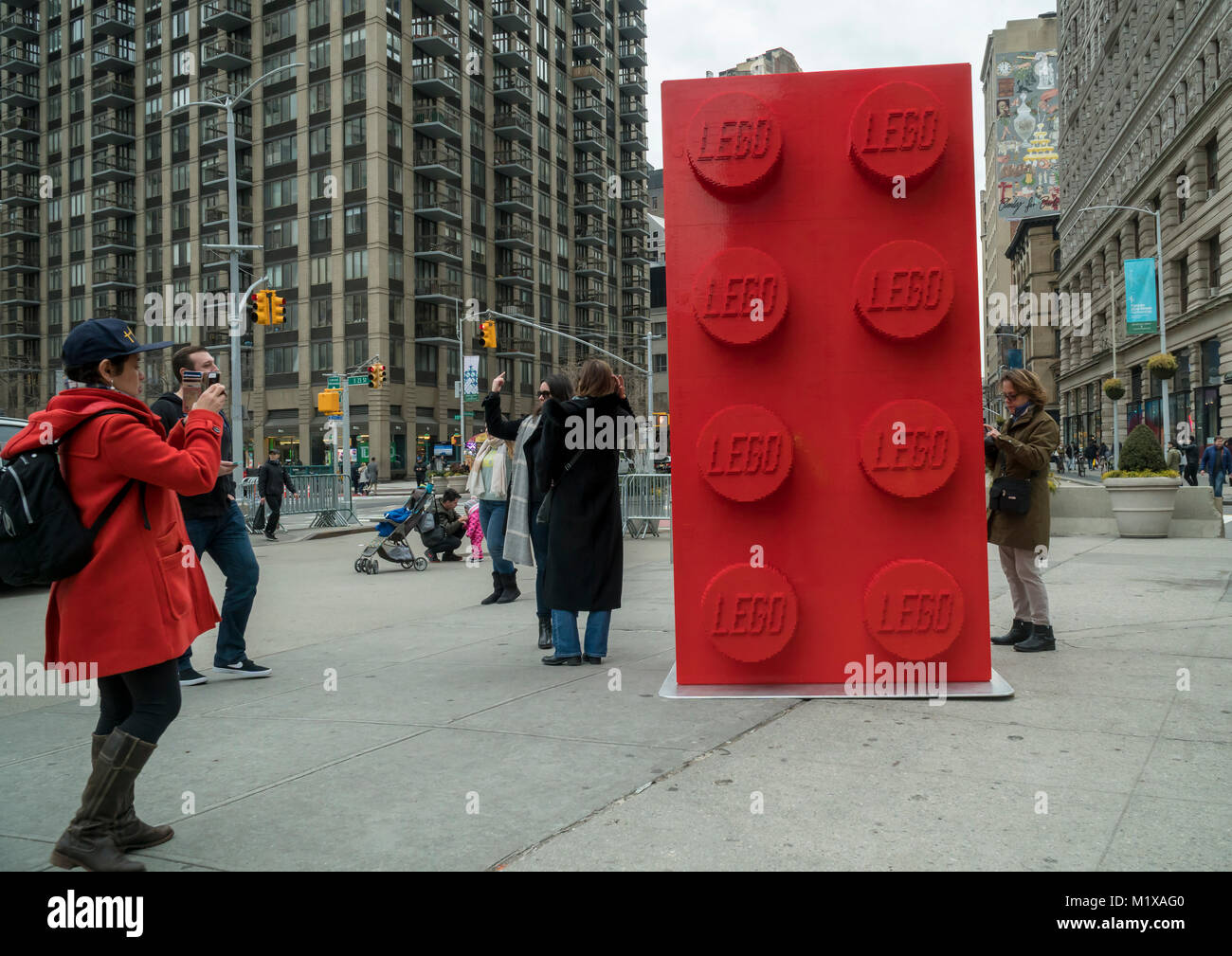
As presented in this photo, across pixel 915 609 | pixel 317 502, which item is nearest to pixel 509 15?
pixel 317 502

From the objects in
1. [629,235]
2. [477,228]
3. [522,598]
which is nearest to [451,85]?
[477,228]

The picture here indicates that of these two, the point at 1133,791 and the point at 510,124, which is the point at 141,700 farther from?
the point at 510,124

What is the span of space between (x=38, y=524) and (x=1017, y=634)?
592cm

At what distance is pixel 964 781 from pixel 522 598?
6.35m

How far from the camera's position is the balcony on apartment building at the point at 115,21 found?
213ft

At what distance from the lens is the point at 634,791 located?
3.85 metres

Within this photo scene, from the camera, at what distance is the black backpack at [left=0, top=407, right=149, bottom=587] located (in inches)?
121

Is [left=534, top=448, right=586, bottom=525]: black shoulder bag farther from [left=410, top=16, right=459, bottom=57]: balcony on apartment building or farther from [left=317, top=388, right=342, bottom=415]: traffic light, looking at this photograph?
[left=410, top=16, right=459, bottom=57]: balcony on apartment building

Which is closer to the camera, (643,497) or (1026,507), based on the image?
(1026,507)

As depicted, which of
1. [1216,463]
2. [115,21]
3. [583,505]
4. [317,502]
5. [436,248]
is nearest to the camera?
[583,505]

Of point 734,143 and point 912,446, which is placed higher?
Answer: point 734,143

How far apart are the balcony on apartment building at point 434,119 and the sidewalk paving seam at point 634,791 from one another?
58.1 meters

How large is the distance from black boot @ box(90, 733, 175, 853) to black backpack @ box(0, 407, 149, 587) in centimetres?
62
